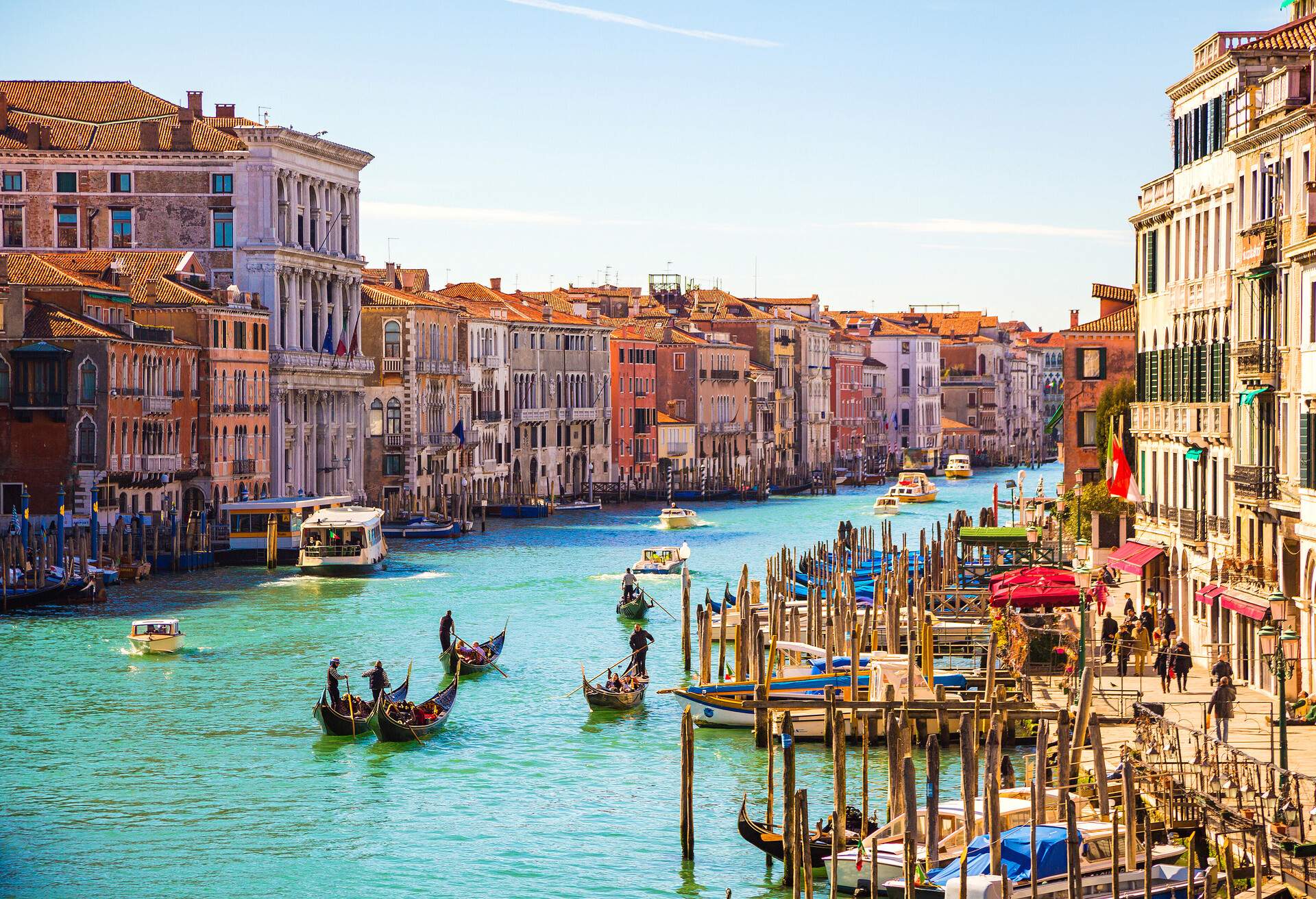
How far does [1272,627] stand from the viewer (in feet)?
56.5

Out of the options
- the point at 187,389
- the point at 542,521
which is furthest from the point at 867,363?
the point at 187,389

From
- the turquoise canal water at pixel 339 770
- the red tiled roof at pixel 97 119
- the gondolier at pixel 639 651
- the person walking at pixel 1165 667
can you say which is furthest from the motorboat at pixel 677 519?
the person walking at pixel 1165 667

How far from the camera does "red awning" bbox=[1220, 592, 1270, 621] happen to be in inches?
A: 738

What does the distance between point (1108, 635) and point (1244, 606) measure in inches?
119

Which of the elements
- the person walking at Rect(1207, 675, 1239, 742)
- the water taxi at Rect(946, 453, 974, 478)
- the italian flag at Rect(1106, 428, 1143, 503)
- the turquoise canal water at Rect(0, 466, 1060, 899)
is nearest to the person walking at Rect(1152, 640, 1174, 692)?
the turquoise canal water at Rect(0, 466, 1060, 899)

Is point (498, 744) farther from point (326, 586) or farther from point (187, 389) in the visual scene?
point (187, 389)

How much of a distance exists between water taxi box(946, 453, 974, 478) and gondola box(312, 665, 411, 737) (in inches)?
2804

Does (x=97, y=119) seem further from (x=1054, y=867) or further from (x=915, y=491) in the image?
(x=1054, y=867)

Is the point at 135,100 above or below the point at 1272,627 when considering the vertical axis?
above

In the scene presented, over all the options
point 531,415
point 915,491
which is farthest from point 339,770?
point 915,491

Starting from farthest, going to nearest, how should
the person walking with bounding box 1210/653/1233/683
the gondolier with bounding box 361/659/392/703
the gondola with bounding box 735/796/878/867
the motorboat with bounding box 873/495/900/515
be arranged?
the motorboat with bounding box 873/495/900/515
the gondolier with bounding box 361/659/392/703
the person walking with bounding box 1210/653/1233/683
the gondola with bounding box 735/796/878/867

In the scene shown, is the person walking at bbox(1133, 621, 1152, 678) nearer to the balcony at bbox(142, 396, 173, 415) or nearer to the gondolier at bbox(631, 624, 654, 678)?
the gondolier at bbox(631, 624, 654, 678)

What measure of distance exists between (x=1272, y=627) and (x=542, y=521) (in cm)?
4116

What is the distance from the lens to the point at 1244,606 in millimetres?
19172
